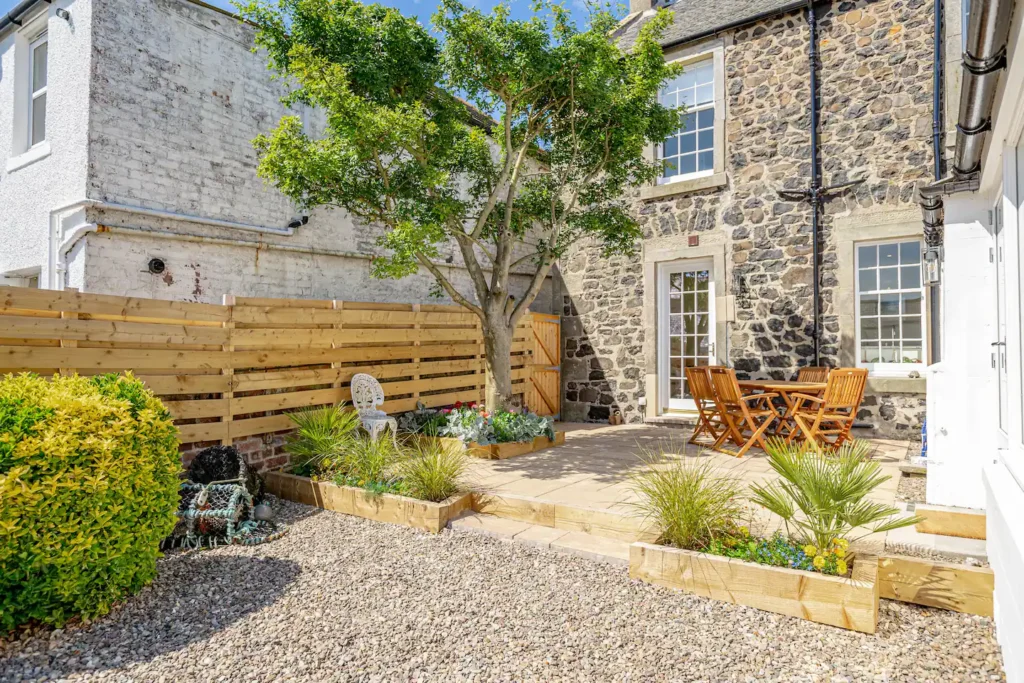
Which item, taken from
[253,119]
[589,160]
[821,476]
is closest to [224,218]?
[253,119]

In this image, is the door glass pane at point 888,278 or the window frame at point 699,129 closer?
the door glass pane at point 888,278

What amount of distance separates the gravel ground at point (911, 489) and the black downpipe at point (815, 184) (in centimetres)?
289

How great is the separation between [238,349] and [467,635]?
3.89 m

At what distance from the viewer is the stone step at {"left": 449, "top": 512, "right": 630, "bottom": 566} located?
3.92m

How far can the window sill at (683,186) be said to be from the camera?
859 centimetres

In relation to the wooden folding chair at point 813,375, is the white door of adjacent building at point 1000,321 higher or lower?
higher

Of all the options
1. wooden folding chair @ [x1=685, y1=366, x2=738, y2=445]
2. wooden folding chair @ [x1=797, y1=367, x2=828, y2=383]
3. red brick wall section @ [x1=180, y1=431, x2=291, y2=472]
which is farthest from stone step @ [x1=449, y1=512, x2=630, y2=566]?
wooden folding chair @ [x1=797, y1=367, x2=828, y2=383]

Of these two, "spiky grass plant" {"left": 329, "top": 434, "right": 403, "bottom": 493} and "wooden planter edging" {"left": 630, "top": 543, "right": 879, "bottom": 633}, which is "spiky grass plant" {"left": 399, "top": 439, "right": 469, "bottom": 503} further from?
"wooden planter edging" {"left": 630, "top": 543, "right": 879, "bottom": 633}

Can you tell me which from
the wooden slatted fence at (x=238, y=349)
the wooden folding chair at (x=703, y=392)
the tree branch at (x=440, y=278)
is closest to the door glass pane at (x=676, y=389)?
the wooden folding chair at (x=703, y=392)

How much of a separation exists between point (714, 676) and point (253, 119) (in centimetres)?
807

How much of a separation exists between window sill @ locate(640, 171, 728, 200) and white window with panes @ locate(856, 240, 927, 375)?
80.8 inches

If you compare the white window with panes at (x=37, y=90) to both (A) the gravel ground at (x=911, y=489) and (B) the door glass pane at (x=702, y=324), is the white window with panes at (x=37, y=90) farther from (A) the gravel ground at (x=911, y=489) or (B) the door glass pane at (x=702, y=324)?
(A) the gravel ground at (x=911, y=489)

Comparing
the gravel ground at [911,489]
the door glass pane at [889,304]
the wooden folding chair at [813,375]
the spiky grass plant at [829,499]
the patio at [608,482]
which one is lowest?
the patio at [608,482]

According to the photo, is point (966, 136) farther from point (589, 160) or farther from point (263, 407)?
point (263, 407)
